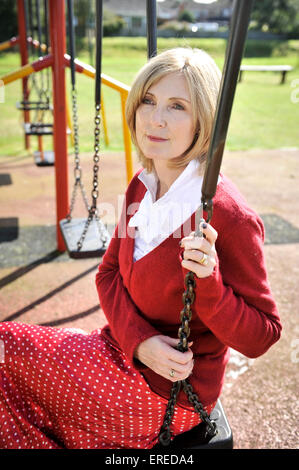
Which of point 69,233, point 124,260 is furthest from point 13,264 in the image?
point 124,260

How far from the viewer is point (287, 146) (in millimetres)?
6680

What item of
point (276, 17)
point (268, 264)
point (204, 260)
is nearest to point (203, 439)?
point (204, 260)

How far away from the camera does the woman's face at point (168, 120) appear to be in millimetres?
1163

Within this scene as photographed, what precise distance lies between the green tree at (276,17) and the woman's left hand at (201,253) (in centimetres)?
3665

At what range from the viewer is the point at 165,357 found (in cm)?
118

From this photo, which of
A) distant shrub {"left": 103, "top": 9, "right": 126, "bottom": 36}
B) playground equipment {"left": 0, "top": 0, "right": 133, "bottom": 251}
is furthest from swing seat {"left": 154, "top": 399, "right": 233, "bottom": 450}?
distant shrub {"left": 103, "top": 9, "right": 126, "bottom": 36}

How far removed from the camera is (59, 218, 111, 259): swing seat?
2.26 m

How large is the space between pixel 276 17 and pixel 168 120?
122 feet

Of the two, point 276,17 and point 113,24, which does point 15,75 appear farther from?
point 276,17

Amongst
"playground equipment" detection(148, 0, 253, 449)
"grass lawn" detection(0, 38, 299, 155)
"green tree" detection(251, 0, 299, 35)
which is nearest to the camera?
"playground equipment" detection(148, 0, 253, 449)

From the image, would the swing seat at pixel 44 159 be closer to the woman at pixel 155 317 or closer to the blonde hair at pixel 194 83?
the woman at pixel 155 317

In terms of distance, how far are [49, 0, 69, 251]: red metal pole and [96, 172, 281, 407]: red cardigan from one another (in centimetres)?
174

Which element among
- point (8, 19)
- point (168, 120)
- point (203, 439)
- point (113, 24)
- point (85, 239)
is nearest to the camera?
point (168, 120)

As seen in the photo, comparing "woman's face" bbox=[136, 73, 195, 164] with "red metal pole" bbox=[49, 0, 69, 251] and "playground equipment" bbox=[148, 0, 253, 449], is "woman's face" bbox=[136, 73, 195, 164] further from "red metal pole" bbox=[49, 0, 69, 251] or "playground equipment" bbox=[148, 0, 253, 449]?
"red metal pole" bbox=[49, 0, 69, 251]
